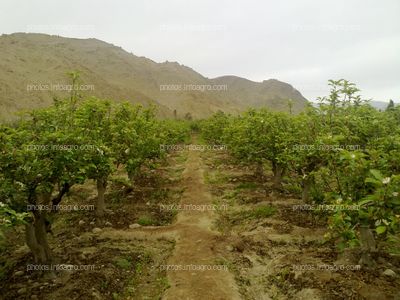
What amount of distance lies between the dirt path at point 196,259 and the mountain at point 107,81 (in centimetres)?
633

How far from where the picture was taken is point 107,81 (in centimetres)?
9675

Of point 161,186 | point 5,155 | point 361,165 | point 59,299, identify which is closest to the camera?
point 361,165

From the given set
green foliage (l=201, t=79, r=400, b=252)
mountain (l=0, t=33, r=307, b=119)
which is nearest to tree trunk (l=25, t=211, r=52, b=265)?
mountain (l=0, t=33, r=307, b=119)

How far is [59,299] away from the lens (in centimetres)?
798

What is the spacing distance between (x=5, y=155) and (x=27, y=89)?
2234 inches

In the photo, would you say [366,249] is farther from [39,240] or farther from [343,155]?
[39,240]

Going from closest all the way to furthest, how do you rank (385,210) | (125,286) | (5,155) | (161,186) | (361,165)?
(385,210) < (361,165) < (5,155) < (125,286) < (161,186)

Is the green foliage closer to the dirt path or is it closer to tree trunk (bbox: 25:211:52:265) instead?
the dirt path

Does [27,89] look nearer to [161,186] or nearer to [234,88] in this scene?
[161,186]

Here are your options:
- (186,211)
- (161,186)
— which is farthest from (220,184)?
(186,211)

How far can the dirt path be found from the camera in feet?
27.4

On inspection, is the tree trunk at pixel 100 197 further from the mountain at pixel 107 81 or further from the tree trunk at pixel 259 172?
the tree trunk at pixel 259 172

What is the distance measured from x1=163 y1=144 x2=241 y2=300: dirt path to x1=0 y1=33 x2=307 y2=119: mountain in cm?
633

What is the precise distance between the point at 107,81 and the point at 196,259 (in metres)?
92.9
